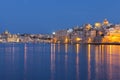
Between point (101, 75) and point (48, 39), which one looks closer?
point (101, 75)

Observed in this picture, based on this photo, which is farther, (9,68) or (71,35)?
(71,35)

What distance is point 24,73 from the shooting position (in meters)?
20.3

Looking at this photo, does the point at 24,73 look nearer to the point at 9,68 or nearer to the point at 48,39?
the point at 9,68

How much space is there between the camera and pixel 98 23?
137 m

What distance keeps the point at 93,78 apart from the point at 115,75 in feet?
5.42

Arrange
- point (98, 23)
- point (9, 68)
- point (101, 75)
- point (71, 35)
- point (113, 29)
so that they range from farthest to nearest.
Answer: point (98, 23), point (71, 35), point (113, 29), point (9, 68), point (101, 75)

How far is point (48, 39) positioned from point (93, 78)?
124460mm

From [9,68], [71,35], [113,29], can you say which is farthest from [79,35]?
[9,68]

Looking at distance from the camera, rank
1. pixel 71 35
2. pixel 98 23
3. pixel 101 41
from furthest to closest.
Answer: pixel 98 23 < pixel 71 35 < pixel 101 41

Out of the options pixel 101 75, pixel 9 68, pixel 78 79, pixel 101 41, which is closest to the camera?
pixel 78 79

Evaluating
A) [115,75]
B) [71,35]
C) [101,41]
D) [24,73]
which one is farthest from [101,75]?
[71,35]

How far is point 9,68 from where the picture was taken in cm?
2328

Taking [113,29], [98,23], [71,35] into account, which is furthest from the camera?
[98,23]

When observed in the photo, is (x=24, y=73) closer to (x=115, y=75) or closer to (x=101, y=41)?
(x=115, y=75)
